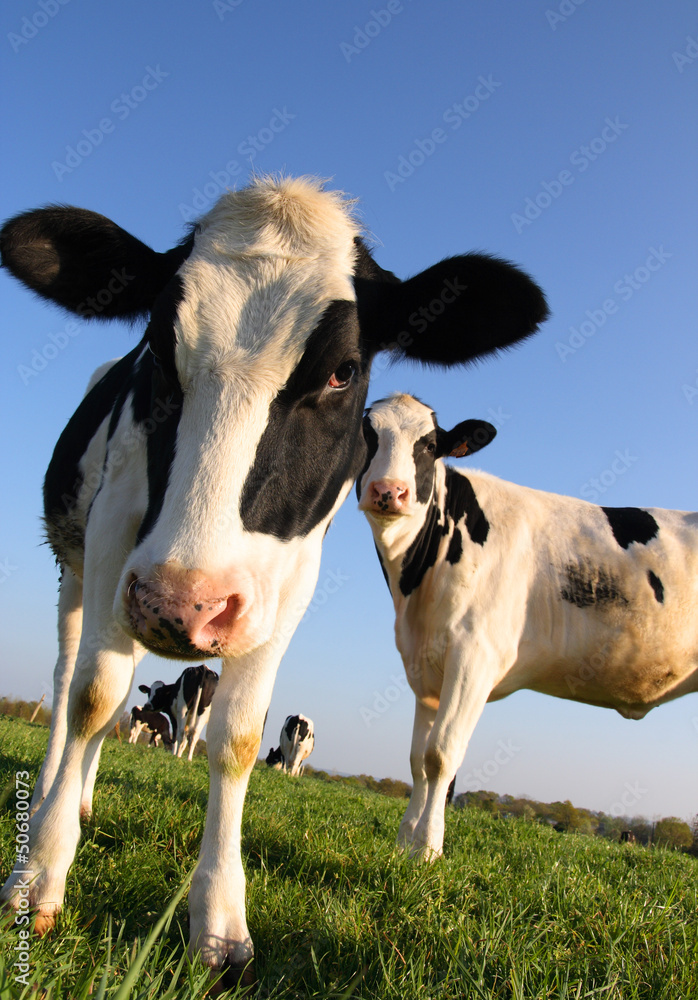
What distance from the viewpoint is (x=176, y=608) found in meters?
1.80

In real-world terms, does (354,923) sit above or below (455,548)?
below

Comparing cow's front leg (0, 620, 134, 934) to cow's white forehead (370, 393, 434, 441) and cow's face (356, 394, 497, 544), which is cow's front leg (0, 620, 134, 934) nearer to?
cow's face (356, 394, 497, 544)

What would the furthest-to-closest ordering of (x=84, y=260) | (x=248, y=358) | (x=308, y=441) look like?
(x=84, y=260), (x=308, y=441), (x=248, y=358)

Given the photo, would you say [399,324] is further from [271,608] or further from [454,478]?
[454,478]

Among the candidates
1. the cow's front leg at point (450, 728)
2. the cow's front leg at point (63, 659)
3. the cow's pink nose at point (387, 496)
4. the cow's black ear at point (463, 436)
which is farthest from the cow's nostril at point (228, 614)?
the cow's black ear at point (463, 436)

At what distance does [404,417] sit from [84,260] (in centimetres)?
362

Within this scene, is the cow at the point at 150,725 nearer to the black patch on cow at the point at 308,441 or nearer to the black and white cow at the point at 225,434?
the black and white cow at the point at 225,434

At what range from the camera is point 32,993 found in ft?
3.92

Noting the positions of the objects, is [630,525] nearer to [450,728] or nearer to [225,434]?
[450,728]

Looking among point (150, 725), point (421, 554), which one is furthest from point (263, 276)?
point (150, 725)

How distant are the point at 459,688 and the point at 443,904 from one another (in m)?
2.42

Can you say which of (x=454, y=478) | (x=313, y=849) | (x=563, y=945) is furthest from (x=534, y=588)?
(x=563, y=945)

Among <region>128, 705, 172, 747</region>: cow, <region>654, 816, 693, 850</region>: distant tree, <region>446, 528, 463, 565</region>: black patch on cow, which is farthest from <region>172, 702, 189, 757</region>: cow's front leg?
<region>446, 528, 463, 565</region>: black patch on cow

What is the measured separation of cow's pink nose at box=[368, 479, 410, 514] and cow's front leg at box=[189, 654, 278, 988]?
2.88m
